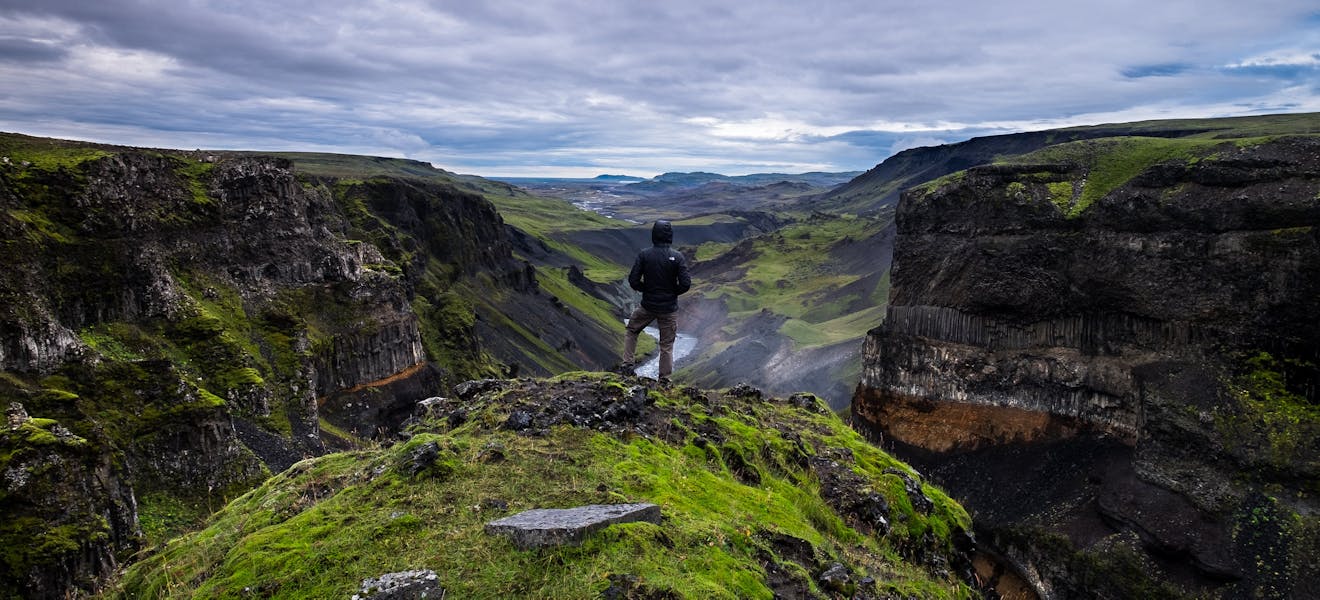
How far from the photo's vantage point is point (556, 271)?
127 m

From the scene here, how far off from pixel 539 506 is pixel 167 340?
23503 mm

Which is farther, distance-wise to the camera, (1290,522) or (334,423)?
(334,423)

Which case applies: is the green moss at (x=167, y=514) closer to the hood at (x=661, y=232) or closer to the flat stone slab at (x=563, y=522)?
the hood at (x=661, y=232)

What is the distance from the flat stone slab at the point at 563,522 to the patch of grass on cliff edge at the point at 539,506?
0.40 ft

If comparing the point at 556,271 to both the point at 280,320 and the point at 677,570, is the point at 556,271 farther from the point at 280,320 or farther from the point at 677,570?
the point at 677,570

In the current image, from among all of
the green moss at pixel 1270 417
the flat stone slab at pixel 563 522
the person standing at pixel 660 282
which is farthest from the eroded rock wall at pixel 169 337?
the green moss at pixel 1270 417

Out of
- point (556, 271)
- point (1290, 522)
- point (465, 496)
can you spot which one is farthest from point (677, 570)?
point (556, 271)

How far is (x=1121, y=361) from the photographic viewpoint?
106 feet

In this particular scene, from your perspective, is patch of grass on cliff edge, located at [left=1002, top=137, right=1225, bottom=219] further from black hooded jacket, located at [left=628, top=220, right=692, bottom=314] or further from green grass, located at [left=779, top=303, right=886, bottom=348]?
green grass, located at [left=779, top=303, right=886, bottom=348]

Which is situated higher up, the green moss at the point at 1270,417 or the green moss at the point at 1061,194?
the green moss at the point at 1061,194

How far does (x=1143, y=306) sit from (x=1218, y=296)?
2755 mm

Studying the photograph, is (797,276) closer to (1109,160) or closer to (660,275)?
(1109,160)

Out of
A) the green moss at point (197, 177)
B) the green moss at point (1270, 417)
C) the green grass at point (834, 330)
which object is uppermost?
the green moss at point (197, 177)

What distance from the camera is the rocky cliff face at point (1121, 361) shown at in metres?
25.4
